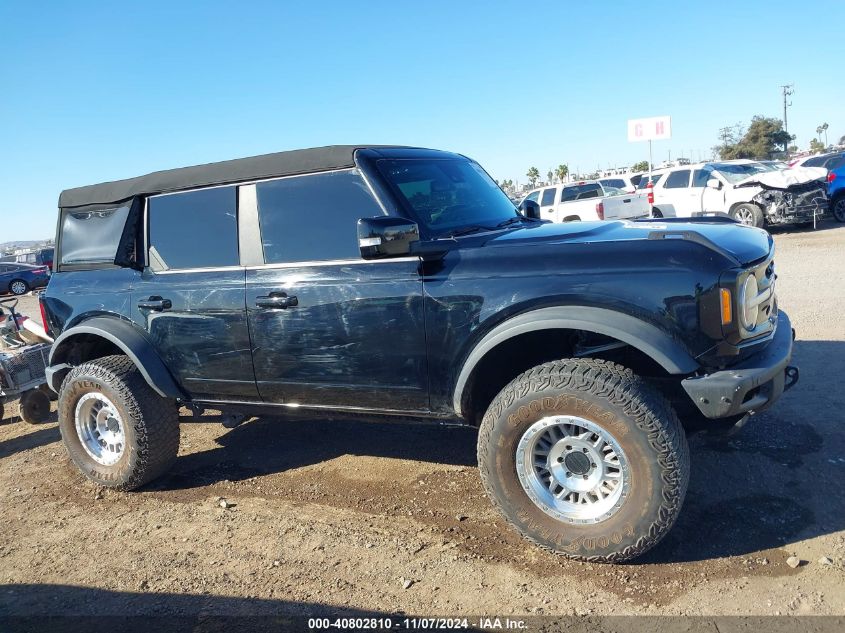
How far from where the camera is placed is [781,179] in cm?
1521

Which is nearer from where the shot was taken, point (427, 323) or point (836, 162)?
point (427, 323)

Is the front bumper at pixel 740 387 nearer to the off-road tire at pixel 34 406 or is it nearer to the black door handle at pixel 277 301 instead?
the black door handle at pixel 277 301

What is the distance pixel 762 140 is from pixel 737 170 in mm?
50921

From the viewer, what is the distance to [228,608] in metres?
3.06

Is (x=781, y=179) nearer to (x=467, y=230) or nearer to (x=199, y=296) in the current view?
(x=467, y=230)

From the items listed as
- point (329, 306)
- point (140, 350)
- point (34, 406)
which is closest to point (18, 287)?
point (34, 406)

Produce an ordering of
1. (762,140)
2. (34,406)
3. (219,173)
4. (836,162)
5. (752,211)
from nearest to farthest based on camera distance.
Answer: (219,173) → (34,406) → (752,211) → (836,162) → (762,140)

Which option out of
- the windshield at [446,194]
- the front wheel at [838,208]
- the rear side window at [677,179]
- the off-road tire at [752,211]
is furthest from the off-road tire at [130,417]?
the front wheel at [838,208]

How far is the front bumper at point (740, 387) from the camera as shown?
286 centimetres

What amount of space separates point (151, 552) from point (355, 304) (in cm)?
185

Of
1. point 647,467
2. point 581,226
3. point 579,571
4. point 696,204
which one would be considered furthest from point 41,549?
point 696,204

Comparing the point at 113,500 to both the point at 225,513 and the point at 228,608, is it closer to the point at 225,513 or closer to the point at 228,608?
the point at 225,513

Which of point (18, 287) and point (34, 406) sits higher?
point (18, 287)

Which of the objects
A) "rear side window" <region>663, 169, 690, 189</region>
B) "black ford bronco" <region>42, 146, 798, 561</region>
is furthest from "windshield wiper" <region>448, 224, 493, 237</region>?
"rear side window" <region>663, 169, 690, 189</region>
